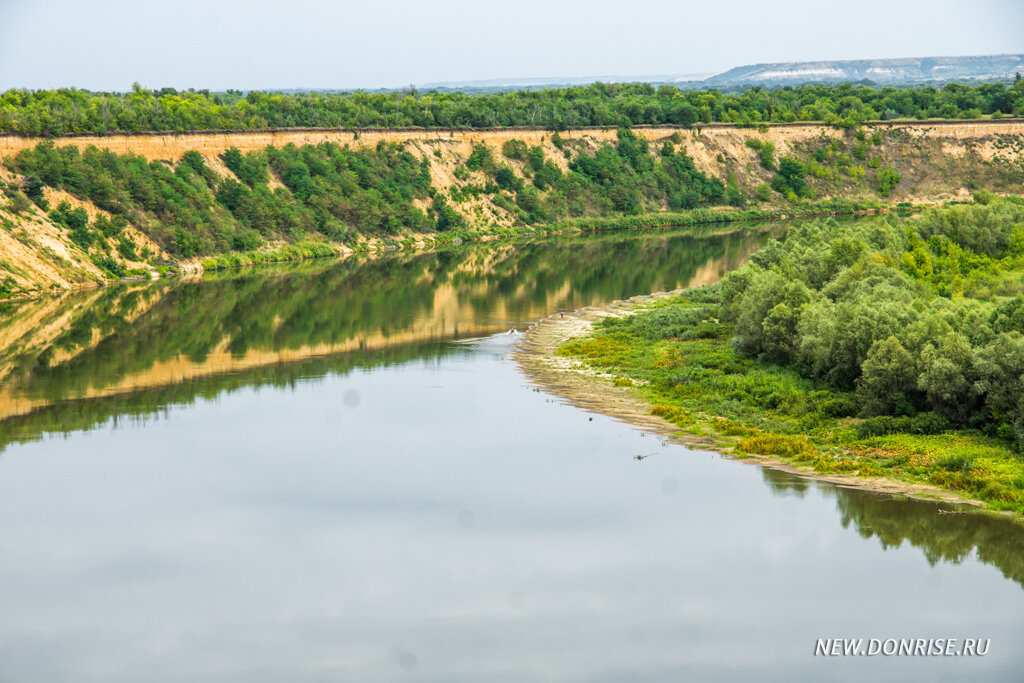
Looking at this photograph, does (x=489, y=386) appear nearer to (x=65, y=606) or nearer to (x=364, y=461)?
(x=364, y=461)

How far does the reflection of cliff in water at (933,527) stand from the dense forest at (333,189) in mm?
55162

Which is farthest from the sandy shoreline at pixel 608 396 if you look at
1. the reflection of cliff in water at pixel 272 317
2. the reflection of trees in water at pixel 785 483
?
the reflection of cliff in water at pixel 272 317

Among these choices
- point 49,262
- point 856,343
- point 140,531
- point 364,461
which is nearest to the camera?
point 140,531

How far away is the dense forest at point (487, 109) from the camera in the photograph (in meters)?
87.6

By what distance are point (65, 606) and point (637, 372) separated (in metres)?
24.3

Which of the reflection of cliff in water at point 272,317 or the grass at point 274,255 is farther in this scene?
the grass at point 274,255

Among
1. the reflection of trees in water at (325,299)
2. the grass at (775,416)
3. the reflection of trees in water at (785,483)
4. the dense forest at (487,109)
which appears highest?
the dense forest at (487,109)

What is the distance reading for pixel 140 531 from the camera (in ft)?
98.9

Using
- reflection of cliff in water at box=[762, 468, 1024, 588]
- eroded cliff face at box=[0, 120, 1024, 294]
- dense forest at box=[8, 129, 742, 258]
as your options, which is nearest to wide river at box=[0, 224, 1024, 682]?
reflection of cliff in water at box=[762, 468, 1024, 588]

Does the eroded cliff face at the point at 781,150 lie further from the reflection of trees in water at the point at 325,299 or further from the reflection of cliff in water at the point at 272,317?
the reflection of cliff in water at the point at 272,317

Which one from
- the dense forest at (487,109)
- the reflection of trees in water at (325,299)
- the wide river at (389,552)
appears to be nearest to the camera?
the wide river at (389,552)

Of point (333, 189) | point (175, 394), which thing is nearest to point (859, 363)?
point (175, 394)

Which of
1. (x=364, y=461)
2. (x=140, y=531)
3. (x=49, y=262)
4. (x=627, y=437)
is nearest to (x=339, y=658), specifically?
(x=140, y=531)

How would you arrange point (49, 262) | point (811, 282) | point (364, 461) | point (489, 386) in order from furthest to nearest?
point (49, 262) → point (811, 282) → point (489, 386) → point (364, 461)
